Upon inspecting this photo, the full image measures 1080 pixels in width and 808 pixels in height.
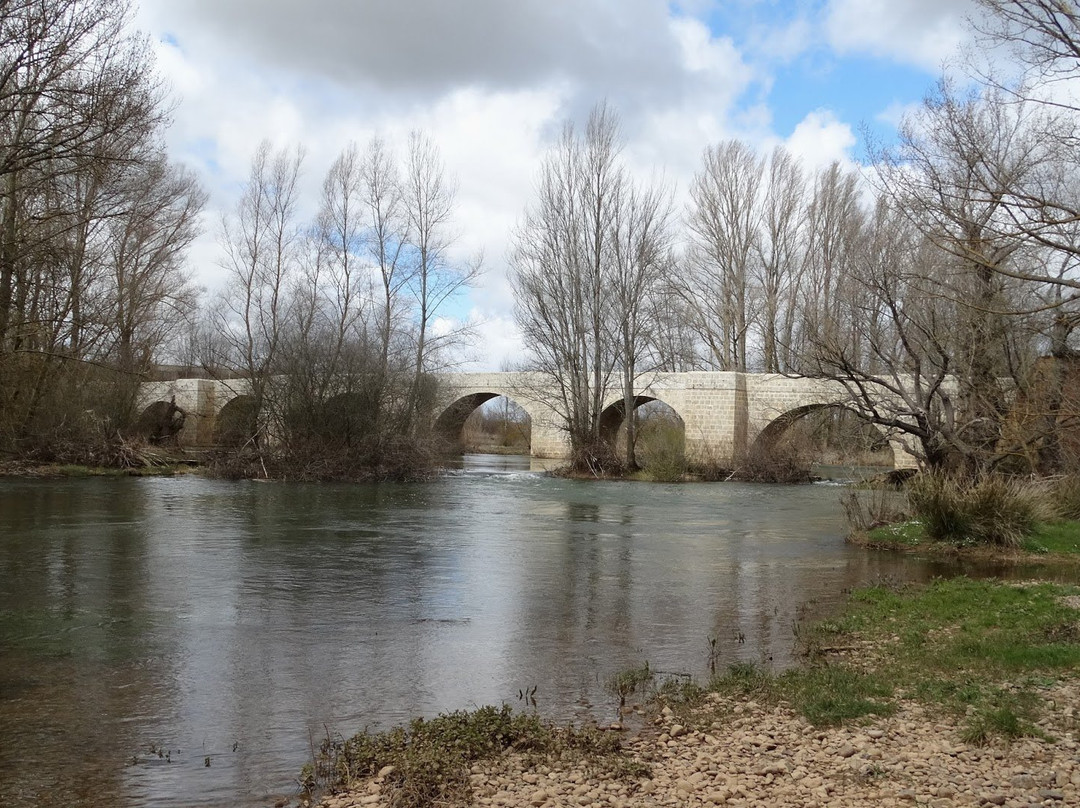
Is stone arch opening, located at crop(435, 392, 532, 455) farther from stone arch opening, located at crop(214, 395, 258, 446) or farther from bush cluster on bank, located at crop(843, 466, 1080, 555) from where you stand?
bush cluster on bank, located at crop(843, 466, 1080, 555)

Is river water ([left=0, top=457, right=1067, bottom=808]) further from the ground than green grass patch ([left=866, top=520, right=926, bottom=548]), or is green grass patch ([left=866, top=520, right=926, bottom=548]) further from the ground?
green grass patch ([left=866, top=520, right=926, bottom=548])

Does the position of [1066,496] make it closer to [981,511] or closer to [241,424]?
[981,511]

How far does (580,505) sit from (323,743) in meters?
15.1

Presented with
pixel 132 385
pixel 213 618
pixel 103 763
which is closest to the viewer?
pixel 103 763

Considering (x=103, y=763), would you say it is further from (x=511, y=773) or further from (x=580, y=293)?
(x=580, y=293)

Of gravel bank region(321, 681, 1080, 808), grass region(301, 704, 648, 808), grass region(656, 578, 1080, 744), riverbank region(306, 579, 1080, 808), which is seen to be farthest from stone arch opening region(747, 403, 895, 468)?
grass region(301, 704, 648, 808)

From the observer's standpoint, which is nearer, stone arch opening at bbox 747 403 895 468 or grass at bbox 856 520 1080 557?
grass at bbox 856 520 1080 557

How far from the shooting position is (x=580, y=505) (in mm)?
19516

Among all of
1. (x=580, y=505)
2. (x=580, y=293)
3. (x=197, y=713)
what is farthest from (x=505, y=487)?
(x=197, y=713)

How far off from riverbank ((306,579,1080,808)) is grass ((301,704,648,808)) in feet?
0.09

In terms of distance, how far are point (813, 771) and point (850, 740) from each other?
468mm

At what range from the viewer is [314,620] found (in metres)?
7.72

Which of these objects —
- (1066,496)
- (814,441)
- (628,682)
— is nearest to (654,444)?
(814,441)

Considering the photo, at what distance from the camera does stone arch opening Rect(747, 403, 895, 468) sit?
94.2 ft
